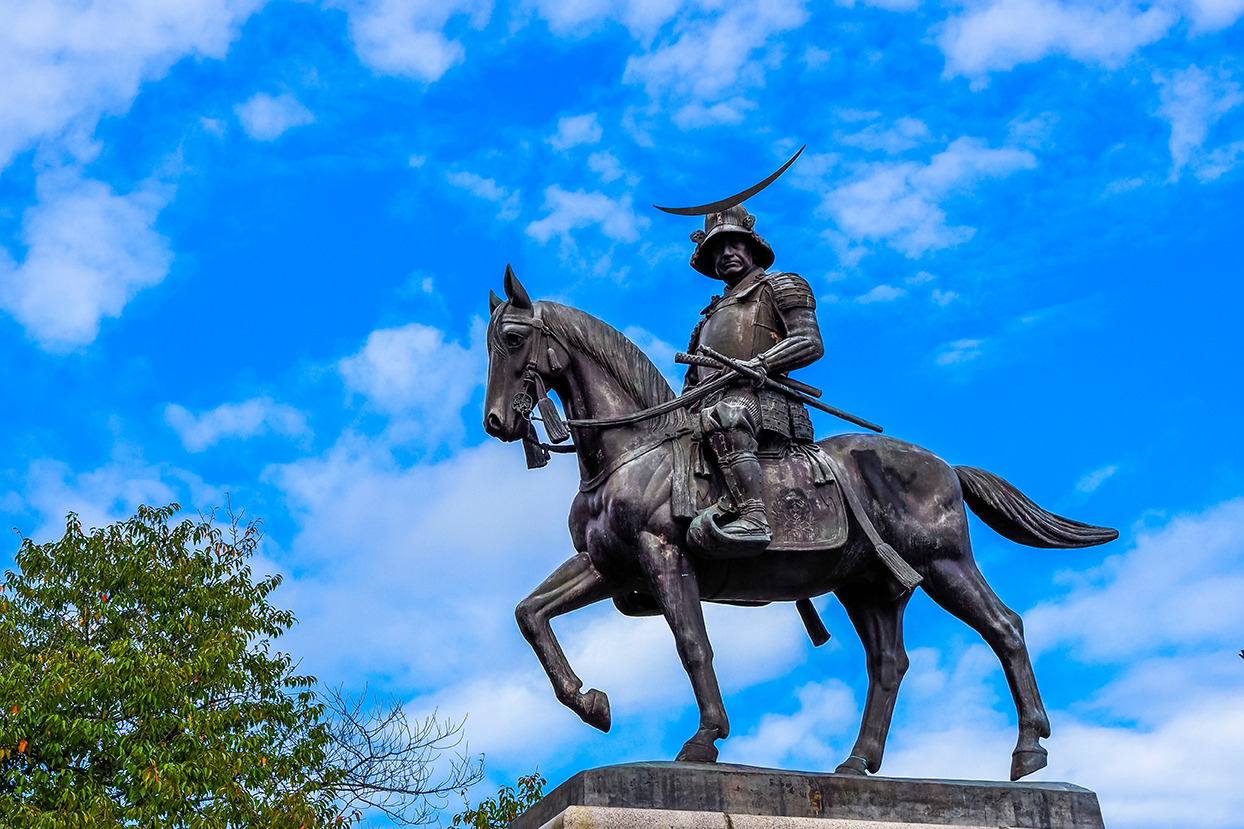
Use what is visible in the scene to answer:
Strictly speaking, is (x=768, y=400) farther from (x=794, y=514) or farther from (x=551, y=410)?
(x=551, y=410)

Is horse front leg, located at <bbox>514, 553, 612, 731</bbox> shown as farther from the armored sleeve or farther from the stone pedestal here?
the armored sleeve

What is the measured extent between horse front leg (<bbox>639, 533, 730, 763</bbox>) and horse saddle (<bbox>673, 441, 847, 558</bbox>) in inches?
7.3

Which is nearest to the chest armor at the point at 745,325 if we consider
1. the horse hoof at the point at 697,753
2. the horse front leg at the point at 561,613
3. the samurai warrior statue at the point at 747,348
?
the samurai warrior statue at the point at 747,348

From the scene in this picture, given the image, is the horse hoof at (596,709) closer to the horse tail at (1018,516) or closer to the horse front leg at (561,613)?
the horse front leg at (561,613)

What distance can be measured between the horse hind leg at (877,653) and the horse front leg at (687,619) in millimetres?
1057

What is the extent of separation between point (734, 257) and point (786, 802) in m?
3.49

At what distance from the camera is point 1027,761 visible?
7.61m

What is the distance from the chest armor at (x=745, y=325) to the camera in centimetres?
839

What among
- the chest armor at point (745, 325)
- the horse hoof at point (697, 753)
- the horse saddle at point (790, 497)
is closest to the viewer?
the horse hoof at point (697, 753)

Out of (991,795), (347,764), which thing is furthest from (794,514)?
(347,764)

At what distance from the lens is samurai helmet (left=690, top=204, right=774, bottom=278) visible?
8.74 meters

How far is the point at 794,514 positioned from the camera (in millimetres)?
7859

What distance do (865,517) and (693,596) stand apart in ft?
3.71

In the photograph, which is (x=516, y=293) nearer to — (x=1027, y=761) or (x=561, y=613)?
(x=561, y=613)
